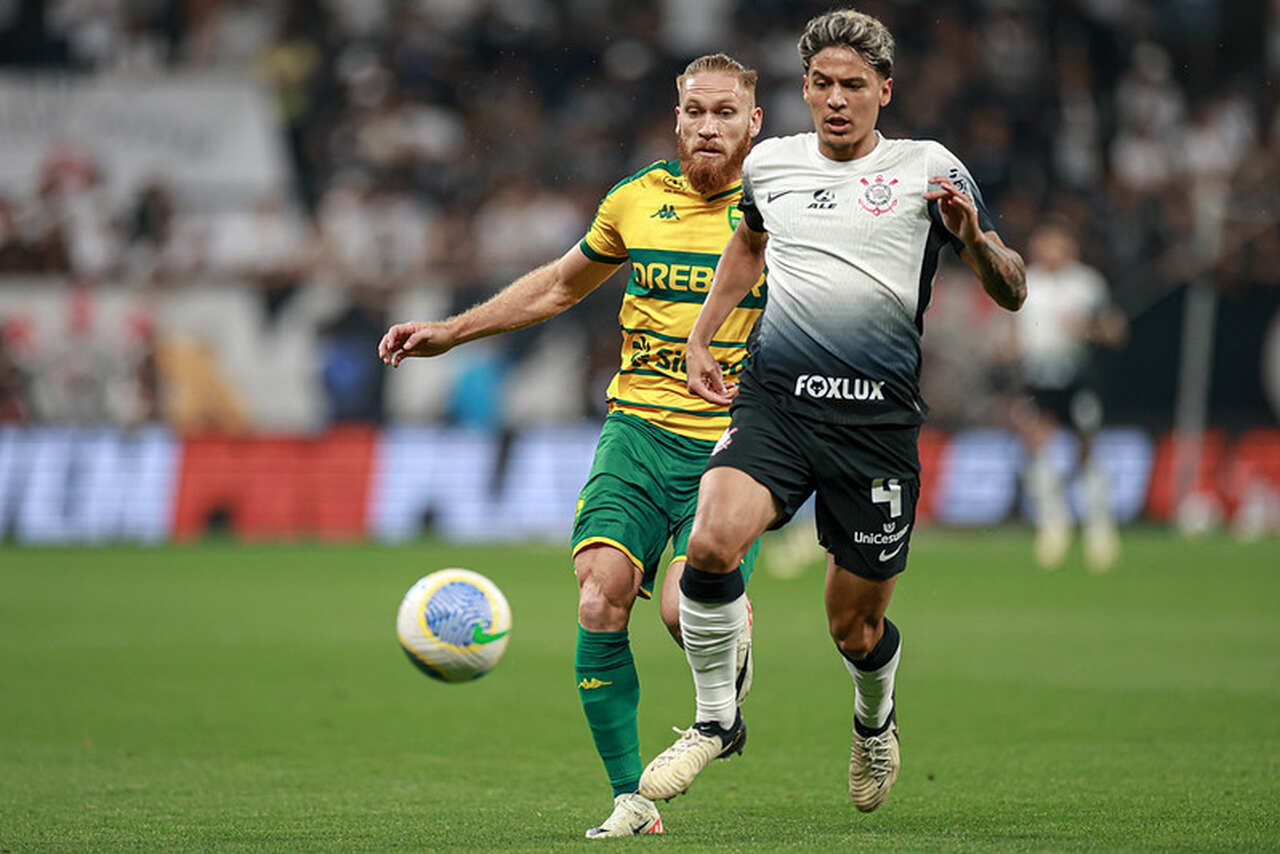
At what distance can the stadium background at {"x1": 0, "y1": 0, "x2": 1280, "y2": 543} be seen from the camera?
20297mm

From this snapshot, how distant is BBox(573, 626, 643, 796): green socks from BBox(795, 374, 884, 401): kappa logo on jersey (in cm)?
110

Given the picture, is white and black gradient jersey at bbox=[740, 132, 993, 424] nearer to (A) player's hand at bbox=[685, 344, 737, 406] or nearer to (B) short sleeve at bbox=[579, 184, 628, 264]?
(A) player's hand at bbox=[685, 344, 737, 406]

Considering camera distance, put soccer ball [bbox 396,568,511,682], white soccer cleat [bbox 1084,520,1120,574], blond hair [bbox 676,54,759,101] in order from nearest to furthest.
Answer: blond hair [bbox 676,54,759,101]
soccer ball [bbox 396,568,511,682]
white soccer cleat [bbox 1084,520,1120,574]

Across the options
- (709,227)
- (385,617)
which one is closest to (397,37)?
(385,617)

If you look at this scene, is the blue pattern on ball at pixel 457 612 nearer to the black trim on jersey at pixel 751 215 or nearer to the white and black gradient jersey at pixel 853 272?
the white and black gradient jersey at pixel 853 272

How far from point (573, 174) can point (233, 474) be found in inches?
226

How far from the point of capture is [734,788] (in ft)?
25.2

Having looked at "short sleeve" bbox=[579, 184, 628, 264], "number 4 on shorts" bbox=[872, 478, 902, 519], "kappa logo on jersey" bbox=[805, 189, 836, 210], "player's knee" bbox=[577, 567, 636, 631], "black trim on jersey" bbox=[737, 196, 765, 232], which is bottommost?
"player's knee" bbox=[577, 567, 636, 631]

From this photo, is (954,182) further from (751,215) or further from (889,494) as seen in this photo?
(889,494)

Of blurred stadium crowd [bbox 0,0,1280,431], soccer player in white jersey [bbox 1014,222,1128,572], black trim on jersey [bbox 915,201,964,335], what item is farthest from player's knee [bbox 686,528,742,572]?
blurred stadium crowd [bbox 0,0,1280,431]

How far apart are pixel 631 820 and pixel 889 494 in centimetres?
139

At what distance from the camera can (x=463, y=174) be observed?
2330cm

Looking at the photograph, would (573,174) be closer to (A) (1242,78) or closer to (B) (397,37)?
(B) (397,37)

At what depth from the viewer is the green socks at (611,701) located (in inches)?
265
